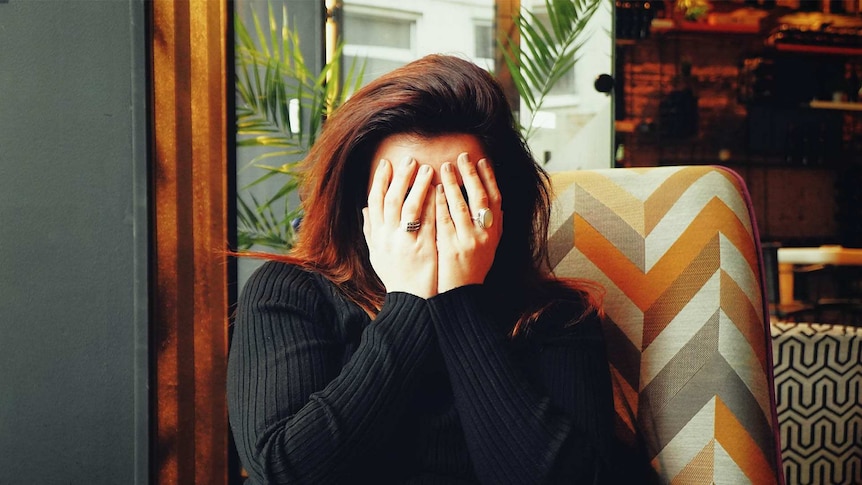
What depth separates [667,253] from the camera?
977mm

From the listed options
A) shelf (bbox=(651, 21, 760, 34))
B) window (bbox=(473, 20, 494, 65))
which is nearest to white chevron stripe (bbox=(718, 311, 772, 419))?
window (bbox=(473, 20, 494, 65))

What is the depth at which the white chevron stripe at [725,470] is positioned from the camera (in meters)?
0.83

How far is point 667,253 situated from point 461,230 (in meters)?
0.36

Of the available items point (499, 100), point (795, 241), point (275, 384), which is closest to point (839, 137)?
point (795, 241)

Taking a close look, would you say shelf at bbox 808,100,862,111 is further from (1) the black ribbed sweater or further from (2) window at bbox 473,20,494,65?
(1) the black ribbed sweater

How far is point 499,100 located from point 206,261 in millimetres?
766

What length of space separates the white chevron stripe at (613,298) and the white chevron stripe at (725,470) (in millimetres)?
197

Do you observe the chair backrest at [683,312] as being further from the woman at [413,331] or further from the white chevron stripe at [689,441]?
the woman at [413,331]

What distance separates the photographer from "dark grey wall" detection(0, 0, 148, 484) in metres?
1.20

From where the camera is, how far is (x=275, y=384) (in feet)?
2.58

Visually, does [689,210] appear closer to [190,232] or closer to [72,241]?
[190,232]

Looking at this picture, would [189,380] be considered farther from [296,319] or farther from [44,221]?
[296,319]

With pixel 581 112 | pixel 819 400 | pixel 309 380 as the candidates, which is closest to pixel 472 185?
pixel 309 380

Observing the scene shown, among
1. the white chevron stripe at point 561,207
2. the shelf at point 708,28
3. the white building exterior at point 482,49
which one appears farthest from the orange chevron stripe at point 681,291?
the shelf at point 708,28
